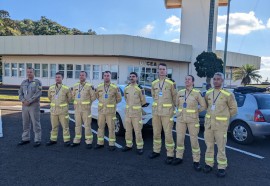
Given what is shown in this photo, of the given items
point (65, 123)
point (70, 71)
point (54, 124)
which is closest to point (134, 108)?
point (65, 123)

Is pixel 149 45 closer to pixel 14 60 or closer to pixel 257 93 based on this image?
pixel 14 60

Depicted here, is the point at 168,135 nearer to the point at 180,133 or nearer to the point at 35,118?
the point at 180,133

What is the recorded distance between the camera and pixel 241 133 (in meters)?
6.83

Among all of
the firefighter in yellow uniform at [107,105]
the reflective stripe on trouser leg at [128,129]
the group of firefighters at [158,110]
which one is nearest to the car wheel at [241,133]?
the group of firefighters at [158,110]

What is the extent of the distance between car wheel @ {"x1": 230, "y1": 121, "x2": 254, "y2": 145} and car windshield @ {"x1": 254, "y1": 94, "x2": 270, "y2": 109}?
0.64 meters

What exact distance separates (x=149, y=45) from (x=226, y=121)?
23.0 m

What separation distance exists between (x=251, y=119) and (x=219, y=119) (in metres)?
2.53

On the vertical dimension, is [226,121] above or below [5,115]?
above

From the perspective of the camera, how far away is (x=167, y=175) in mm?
4555

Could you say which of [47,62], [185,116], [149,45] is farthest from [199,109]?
[47,62]

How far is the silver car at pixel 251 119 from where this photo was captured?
21.2 ft

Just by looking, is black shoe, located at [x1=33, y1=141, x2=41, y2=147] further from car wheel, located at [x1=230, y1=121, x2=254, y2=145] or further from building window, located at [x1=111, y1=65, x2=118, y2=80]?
building window, located at [x1=111, y1=65, x2=118, y2=80]

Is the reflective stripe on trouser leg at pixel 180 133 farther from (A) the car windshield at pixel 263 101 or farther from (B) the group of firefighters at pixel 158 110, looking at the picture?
(A) the car windshield at pixel 263 101

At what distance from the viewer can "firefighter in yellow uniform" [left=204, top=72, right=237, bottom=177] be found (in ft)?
14.9
